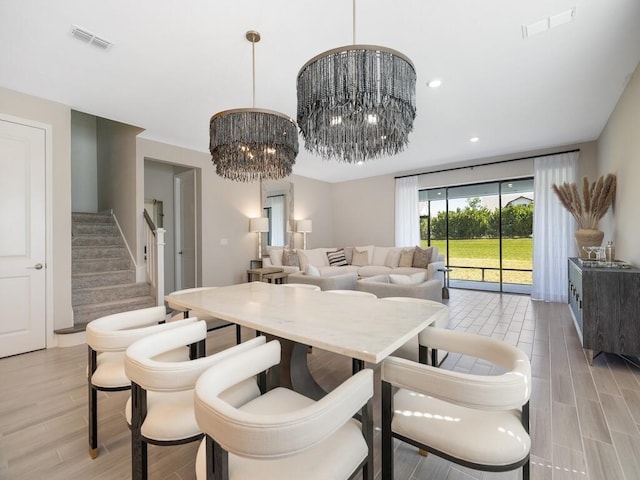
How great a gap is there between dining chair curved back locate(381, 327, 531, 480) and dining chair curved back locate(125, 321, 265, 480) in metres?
0.63

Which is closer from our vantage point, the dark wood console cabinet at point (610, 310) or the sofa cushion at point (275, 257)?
the dark wood console cabinet at point (610, 310)

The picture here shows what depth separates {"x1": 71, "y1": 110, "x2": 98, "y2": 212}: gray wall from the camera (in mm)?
5652

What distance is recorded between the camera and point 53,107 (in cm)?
324

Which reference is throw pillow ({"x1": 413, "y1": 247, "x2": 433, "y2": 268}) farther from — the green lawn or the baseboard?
the baseboard

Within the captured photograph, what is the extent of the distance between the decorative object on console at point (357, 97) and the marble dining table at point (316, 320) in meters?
1.02

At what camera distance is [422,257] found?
5.95 m

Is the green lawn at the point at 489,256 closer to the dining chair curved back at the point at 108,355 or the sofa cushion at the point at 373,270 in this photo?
the sofa cushion at the point at 373,270

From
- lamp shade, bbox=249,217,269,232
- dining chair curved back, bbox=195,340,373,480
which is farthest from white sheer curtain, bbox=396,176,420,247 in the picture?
dining chair curved back, bbox=195,340,373,480

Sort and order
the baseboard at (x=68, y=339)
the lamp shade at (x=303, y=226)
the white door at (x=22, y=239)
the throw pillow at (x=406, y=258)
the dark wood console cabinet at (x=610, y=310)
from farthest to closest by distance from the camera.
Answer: the lamp shade at (x=303, y=226), the throw pillow at (x=406, y=258), the baseboard at (x=68, y=339), the white door at (x=22, y=239), the dark wood console cabinet at (x=610, y=310)

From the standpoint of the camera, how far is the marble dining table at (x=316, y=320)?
125 centimetres

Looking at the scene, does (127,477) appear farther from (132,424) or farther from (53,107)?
(53,107)

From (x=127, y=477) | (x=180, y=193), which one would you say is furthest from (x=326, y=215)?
(x=127, y=477)

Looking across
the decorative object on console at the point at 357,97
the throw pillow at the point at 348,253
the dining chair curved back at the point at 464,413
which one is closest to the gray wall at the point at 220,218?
the throw pillow at the point at 348,253

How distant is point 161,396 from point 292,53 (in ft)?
8.53
